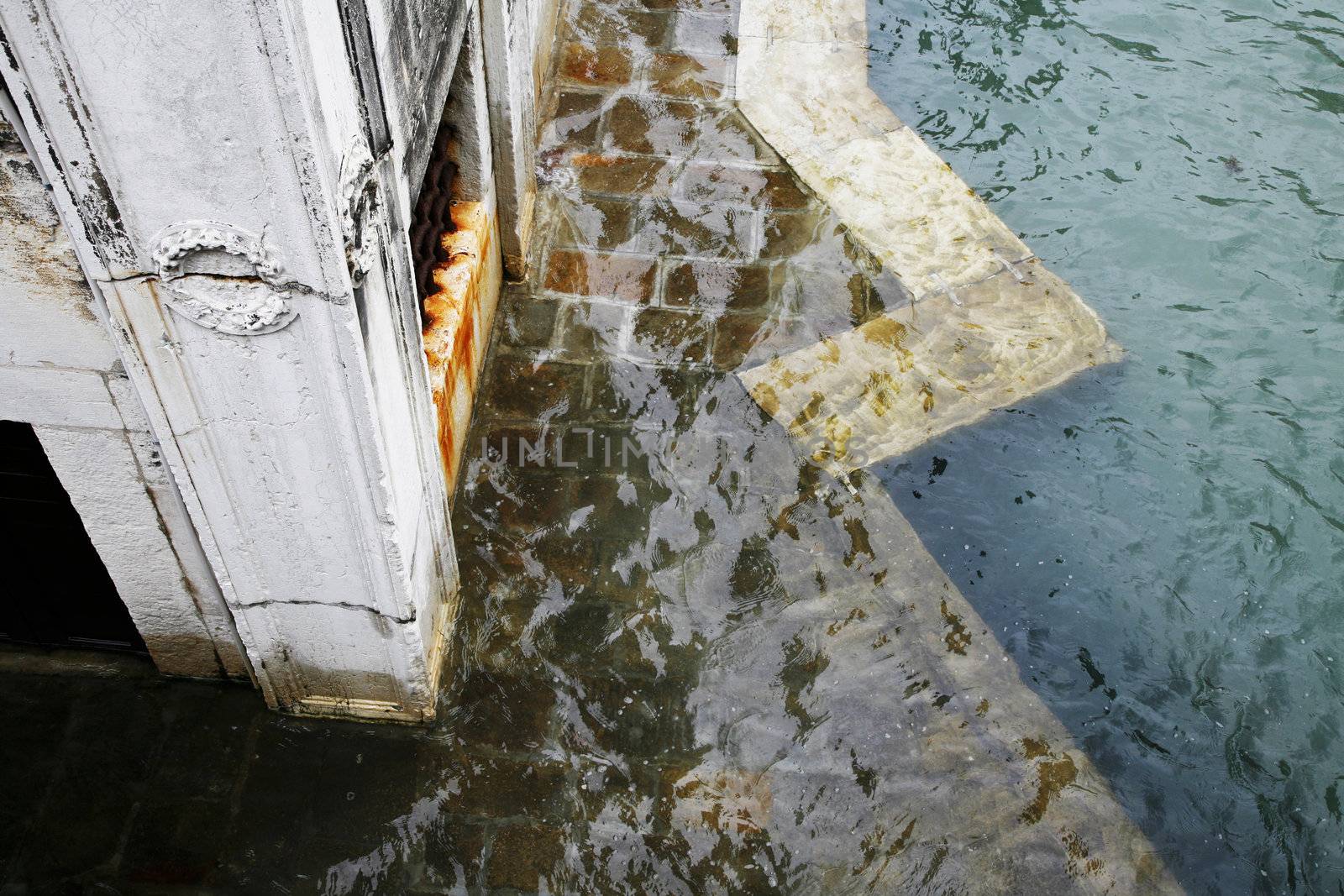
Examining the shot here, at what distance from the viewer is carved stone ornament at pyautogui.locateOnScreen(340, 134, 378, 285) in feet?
8.58

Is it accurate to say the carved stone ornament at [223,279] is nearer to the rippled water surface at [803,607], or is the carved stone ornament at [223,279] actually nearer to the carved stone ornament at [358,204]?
the carved stone ornament at [358,204]

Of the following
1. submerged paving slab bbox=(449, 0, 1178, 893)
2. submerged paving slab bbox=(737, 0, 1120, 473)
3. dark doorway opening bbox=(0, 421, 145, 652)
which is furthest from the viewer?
submerged paving slab bbox=(737, 0, 1120, 473)

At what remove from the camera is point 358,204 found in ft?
8.88

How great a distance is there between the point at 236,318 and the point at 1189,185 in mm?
5648

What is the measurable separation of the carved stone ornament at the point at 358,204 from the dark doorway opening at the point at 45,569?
128cm

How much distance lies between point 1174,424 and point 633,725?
3.04m

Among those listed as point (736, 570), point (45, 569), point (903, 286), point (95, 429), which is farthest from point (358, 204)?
point (903, 286)

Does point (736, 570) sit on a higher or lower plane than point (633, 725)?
higher

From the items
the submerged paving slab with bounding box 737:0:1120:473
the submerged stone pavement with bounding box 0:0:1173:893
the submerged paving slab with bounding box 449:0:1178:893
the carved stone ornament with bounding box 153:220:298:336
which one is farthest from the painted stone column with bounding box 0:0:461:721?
the submerged paving slab with bounding box 737:0:1120:473

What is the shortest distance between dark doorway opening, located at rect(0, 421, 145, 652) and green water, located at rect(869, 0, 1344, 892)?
313cm

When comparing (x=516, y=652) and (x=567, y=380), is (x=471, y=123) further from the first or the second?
(x=516, y=652)

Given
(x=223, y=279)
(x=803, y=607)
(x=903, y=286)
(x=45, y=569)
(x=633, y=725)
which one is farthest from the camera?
(x=903, y=286)

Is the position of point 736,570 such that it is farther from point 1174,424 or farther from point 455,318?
point 1174,424

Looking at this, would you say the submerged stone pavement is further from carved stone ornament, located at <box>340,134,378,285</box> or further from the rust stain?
carved stone ornament, located at <box>340,134,378,285</box>
